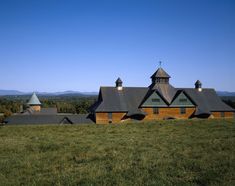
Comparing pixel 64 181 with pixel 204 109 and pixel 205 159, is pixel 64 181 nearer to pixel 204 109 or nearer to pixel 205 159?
pixel 205 159

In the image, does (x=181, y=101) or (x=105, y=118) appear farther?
(x=181, y=101)

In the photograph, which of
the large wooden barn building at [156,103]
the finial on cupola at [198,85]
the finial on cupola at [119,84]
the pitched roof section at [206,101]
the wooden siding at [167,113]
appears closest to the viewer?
the large wooden barn building at [156,103]

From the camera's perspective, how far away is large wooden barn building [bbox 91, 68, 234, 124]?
165ft

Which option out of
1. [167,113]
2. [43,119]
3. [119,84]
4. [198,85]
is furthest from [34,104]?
[198,85]

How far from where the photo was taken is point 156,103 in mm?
51875

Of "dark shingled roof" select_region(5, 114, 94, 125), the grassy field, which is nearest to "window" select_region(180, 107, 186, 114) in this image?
"dark shingled roof" select_region(5, 114, 94, 125)

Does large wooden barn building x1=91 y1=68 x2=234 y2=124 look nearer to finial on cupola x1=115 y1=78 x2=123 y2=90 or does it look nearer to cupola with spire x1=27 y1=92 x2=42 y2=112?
finial on cupola x1=115 y1=78 x2=123 y2=90

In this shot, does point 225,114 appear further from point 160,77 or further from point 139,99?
point 139,99

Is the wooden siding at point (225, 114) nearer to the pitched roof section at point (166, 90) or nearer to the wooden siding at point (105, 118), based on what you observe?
the pitched roof section at point (166, 90)

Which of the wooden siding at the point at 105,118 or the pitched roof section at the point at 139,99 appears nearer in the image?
the wooden siding at the point at 105,118

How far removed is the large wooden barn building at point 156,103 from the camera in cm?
5031

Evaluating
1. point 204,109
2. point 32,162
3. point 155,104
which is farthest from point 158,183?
point 204,109

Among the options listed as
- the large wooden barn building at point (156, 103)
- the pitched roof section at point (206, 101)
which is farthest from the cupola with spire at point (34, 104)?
the pitched roof section at point (206, 101)

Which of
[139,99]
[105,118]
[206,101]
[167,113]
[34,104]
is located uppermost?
[139,99]
